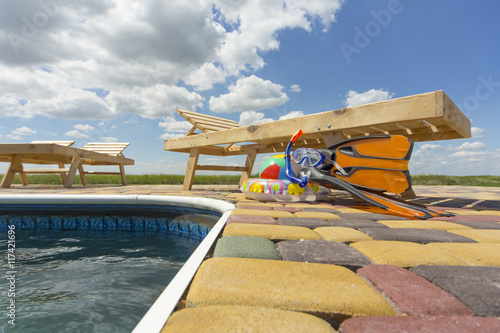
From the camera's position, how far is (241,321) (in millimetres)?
539

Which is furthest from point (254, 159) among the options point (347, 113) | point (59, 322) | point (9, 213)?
point (59, 322)

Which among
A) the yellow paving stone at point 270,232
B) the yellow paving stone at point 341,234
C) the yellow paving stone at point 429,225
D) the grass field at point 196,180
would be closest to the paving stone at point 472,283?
the yellow paving stone at point 341,234

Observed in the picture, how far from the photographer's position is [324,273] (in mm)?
818

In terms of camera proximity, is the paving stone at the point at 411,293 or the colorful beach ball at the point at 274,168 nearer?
the paving stone at the point at 411,293

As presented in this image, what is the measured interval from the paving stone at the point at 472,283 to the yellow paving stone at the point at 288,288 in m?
0.23

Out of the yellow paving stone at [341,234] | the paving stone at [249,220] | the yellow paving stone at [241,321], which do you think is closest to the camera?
the yellow paving stone at [241,321]

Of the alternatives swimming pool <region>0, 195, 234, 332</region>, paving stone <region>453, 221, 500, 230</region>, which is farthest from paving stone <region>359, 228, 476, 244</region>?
swimming pool <region>0, 195, 234, 332</region>

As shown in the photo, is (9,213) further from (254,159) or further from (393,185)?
(393,185)

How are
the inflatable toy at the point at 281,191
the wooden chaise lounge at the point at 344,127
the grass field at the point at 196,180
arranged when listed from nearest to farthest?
the wooden chaise lounge at the point at 344,127 < the inflatable toy at the point at 281,191 < the grass field at the point at 196,180

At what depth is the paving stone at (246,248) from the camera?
3.18 ft

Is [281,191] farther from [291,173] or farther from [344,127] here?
[344,127]

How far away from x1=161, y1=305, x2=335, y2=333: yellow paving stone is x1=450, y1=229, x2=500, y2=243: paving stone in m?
1.36

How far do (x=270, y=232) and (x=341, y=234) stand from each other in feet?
1.26

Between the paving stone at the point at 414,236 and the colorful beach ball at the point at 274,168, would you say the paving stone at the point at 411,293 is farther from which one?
the colorful beach ball at the point at 274,168
